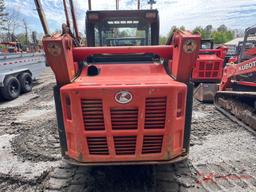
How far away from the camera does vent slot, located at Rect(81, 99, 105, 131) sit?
105 inches

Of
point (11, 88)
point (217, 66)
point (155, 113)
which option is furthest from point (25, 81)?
point (155, 113)

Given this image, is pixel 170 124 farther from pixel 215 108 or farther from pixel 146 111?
pixel 215 108

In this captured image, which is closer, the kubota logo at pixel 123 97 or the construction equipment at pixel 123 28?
the kubota logo at pixel 123 97

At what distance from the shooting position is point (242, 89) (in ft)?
19.8

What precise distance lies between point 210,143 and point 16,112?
5.02 m

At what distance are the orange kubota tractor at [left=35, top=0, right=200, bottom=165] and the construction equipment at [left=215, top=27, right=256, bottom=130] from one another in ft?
9.43

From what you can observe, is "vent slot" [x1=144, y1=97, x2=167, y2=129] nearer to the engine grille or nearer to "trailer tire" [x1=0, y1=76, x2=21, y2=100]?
"trailer tire" [x1=0, y1=76, x2=21, y2=100]

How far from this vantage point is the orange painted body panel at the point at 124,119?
103 inches

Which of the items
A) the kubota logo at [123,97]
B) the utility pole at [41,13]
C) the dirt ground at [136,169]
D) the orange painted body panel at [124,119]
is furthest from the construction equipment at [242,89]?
the utility pole at [41,13]

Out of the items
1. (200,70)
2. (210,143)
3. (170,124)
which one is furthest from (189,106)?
(200,70)

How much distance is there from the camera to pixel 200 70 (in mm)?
9625

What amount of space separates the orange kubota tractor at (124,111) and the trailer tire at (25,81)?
693cm

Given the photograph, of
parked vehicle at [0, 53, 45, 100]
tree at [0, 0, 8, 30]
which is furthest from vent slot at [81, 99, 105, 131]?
tree at [0, 0, 8, 30]

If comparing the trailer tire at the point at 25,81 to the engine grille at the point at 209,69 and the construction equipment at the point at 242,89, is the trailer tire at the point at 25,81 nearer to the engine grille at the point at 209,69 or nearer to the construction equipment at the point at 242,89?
the engine grille at the point at 209,69
